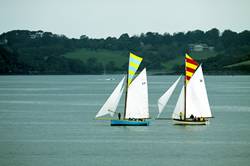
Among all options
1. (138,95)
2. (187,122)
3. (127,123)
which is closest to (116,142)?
(127,123)

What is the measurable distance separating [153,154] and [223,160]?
519 cm

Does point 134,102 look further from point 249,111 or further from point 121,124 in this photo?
point 249,111

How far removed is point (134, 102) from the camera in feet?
219

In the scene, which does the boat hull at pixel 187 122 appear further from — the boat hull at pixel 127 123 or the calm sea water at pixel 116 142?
the boat hull at pixel 127 123

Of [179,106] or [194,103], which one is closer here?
[194,103]

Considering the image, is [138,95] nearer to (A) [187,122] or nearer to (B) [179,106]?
(B) [179,106]

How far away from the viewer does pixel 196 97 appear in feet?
226

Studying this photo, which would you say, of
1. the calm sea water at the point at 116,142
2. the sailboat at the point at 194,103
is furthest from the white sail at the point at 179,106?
the calm sea water at the point at 116,142

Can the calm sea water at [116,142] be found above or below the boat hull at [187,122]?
below

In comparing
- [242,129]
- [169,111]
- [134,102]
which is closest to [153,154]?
[134,102]

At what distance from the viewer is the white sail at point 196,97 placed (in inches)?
2702

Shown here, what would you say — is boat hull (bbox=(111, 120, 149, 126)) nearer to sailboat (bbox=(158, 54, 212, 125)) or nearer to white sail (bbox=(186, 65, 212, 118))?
sailboat (bbox=(158, 54, 212, 125))

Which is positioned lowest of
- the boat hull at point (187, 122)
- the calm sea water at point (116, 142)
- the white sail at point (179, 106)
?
the calm sea water at point (116, 142)

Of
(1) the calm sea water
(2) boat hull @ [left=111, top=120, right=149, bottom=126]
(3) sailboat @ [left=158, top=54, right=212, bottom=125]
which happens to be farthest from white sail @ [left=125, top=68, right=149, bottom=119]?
(3) sailboat @ [left=158, top=54, right=212, bottom=125]
